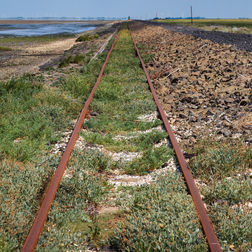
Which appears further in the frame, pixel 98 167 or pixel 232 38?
pixel 232 38

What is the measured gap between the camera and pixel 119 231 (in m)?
3.29

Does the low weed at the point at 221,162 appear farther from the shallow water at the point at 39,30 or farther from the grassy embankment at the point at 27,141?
the shallow water at the point at 39,30

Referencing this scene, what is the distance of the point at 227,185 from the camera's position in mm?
4086

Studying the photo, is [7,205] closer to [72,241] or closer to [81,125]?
[72,241]

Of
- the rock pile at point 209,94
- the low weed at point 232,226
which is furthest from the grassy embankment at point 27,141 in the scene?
the rock pile at point 209,94

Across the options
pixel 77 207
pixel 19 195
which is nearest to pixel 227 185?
pixel 77 207

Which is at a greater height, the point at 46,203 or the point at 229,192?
the point at 46,203

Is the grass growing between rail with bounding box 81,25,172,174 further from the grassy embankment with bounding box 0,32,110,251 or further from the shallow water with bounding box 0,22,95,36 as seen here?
the shallow water with bounding box 0,22,95,36

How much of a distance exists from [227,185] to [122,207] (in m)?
1.21

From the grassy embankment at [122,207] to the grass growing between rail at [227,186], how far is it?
0.29 meters

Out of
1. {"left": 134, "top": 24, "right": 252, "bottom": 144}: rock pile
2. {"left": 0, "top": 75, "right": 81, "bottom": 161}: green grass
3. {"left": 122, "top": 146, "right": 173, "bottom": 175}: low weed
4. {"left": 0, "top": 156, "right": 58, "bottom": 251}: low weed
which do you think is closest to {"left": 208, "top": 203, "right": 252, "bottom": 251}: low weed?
{"left": 122, "top": 146, "right": 173, "bottom": 175}: low weed

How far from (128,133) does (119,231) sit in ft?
11.1

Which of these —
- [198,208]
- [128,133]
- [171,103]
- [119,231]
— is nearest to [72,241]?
[119,231]

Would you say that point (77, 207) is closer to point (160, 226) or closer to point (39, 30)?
point (160, 226)
